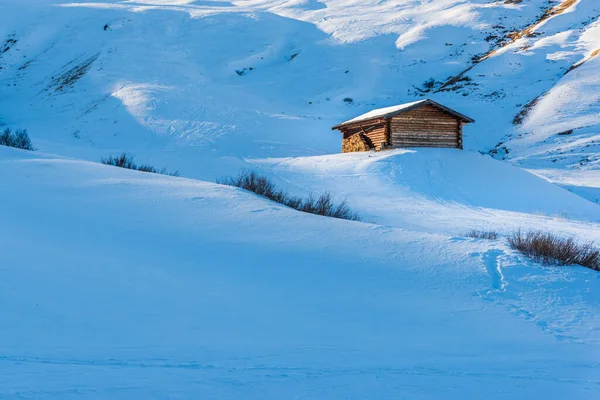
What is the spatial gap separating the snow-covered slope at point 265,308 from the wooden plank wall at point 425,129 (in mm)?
18248

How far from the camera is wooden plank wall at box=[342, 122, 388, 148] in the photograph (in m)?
24.9

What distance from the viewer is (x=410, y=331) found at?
4410 mm

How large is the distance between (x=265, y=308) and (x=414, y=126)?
21543 millimetres

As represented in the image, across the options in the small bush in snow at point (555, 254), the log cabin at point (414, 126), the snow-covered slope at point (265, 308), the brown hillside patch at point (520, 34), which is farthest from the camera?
the brown hillside patch at point (520, 34)

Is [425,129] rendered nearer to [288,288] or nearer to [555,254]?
[555,254]

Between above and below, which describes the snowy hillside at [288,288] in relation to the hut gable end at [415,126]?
below

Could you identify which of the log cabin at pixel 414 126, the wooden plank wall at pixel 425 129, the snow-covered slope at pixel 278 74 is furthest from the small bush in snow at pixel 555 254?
the wooden plank wall at pixel 425 129

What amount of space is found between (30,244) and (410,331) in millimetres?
3615

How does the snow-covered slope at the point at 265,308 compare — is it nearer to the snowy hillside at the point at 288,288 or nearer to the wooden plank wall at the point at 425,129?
the snowy hillside at the point at 288,288

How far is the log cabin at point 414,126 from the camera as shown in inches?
969

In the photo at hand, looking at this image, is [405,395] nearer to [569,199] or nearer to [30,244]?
[30,244]

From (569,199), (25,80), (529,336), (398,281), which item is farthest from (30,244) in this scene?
(25,80)

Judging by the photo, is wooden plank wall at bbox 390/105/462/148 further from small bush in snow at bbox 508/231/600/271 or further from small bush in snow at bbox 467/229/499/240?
small bush in snow at bbox 508/231/600/271

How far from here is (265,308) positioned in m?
4.58
